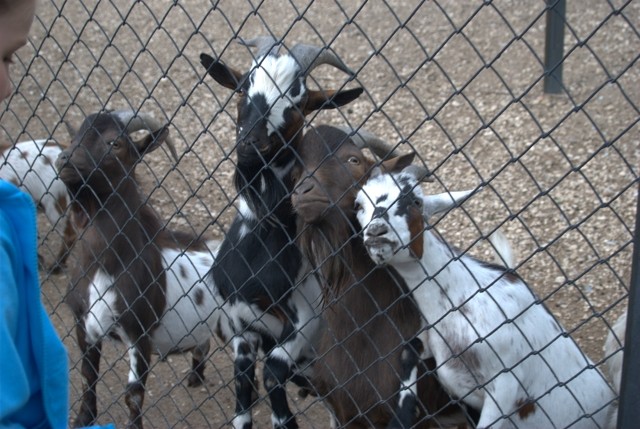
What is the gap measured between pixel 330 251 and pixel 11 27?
1.84 metres

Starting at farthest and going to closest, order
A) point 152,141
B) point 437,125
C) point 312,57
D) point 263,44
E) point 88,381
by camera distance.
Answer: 1. point 437,125
2. point 88,381
3. point 152,141
4. point 263,44
5. point 312,57

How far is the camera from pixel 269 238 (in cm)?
355

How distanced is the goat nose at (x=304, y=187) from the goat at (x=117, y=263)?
0.93m

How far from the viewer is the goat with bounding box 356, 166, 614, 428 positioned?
9.56 feet

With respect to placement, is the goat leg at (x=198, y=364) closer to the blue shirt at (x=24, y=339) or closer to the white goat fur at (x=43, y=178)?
the white goat fur at (x=43, y=178)

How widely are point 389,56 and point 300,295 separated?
4.63 meters

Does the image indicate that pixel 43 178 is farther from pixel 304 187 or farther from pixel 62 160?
pixel 304 187

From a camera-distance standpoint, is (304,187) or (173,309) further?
(173,309)

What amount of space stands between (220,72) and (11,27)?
199 cm

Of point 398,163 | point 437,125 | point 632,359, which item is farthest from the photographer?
point 437,125

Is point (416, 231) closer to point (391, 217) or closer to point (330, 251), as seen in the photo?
point (391, 217)

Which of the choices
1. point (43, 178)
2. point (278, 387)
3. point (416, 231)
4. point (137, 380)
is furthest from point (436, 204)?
point (43, 178)

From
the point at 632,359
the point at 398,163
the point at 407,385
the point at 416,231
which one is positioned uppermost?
the point at 398,163

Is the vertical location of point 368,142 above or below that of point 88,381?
below
